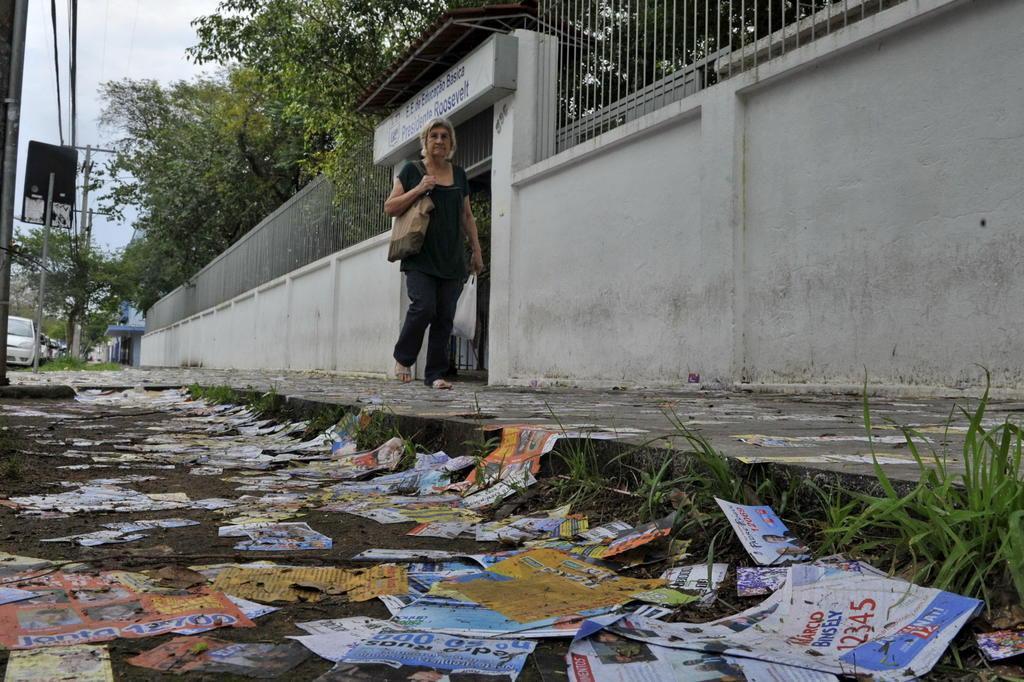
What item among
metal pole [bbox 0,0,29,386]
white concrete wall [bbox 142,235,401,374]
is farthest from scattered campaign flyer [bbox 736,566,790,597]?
white concrete wall [bbox 142,235,401,374]

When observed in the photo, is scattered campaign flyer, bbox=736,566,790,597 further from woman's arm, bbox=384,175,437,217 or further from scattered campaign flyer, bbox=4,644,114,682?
woman's arm, bbox=384,175,437,217

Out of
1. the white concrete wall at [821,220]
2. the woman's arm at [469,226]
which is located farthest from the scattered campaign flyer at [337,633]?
the woman's arm at [469,226]

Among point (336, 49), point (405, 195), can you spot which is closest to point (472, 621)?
point (405, 195)

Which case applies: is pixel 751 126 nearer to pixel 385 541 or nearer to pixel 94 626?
pixel 385 541

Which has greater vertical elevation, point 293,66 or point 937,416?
point 293,66

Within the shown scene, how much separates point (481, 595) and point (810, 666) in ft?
1.74

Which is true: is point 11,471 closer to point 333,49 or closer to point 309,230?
point 333,49

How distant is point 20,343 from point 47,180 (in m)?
14.6

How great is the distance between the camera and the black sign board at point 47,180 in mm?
7559

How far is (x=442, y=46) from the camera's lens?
807 centimetres

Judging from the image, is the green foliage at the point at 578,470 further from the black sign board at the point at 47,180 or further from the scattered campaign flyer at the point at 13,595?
the black sign board at the point at 47,180

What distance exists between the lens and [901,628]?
1.05 meters

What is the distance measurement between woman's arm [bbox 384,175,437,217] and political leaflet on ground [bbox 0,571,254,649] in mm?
4374

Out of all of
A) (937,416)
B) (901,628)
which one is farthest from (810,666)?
(937,416)
